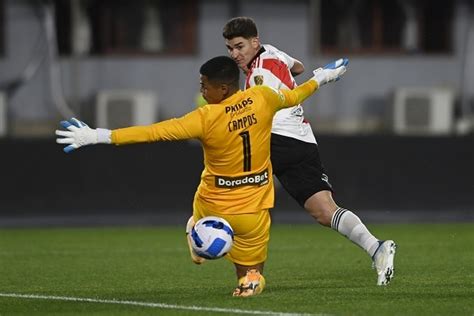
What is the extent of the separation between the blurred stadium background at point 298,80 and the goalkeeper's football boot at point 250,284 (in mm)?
9295

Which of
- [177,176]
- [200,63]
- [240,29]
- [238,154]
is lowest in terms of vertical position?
[177,176]

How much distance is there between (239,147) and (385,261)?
52.7 inches

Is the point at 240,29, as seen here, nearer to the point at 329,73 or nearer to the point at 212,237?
the point at 329,73

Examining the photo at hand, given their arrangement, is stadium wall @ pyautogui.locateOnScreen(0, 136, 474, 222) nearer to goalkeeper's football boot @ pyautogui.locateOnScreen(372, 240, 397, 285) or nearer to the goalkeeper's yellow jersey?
goalkeeper's football boot @ pyautogui.locateOnScreen(372, 240, 397, 285)

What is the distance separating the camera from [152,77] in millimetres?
20672

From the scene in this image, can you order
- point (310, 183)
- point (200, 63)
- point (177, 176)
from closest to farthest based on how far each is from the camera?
point (310, 183) < point (177, 176) < point (200, 63)

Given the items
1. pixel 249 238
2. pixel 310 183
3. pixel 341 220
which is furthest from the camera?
pixel 310 183

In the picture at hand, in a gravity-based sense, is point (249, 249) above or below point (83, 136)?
below

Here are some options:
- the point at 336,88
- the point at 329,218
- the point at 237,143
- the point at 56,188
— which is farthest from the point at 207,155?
the point at 336,88

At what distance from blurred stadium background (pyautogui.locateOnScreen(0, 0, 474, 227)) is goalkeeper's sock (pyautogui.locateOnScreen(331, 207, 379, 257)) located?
340 inches

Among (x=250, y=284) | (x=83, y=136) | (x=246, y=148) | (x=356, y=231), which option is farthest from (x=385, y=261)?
(x=83, y=136)

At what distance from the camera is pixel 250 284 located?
8719mm

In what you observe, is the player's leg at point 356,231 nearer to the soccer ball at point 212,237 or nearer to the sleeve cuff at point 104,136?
the soccer ball at point 212,237

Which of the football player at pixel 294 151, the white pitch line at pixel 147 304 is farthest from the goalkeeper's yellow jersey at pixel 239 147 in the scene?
the white pitch line at pixel 147 304
